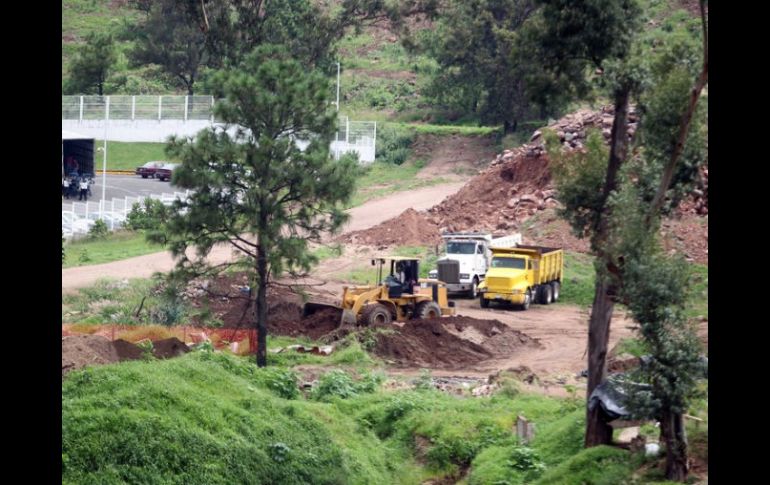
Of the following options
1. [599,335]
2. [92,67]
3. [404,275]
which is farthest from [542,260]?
[92,67]

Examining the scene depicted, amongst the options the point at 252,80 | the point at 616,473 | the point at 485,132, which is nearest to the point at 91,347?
the point at 252,80

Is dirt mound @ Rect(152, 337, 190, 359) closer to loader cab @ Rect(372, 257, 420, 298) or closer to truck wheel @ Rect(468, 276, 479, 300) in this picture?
loader cab @ Rect(372, 257, 420, 298)

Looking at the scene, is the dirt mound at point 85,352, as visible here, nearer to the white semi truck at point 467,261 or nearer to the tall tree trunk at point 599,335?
the tall tree trunk at point 599,335

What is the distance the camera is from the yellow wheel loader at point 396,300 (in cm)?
2934

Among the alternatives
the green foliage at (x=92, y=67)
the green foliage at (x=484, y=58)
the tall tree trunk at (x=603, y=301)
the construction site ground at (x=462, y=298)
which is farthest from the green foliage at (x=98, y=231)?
the tall tree trunk at (x=603, y=301)

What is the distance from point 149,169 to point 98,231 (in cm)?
1513

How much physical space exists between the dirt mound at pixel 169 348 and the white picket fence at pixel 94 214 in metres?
20.6

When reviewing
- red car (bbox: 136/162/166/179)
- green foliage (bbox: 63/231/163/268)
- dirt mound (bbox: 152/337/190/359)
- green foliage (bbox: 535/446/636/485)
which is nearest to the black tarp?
red car (bbox: 136/162/166/179)

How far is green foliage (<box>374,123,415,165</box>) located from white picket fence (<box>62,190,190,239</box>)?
15.6m

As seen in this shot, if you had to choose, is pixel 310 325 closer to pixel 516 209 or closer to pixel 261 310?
pixel 261 310

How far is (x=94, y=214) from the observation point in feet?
144

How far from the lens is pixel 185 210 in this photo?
24203mm

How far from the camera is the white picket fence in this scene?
42.8 metres
